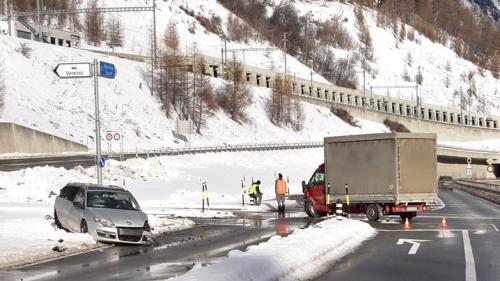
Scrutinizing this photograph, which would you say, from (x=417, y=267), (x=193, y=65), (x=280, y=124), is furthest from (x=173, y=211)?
(x=280, y=124)

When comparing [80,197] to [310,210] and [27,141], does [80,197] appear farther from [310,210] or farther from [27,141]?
[27,141]

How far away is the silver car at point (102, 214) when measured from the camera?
20.4 meters

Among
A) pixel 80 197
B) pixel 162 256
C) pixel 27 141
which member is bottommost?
pixel 162 256

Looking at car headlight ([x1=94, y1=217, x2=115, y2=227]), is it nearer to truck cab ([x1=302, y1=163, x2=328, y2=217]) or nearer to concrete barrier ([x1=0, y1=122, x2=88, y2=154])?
truck cab ([x1=302, y1=163, x2=328, y2=217])

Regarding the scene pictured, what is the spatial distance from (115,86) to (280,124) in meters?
32.3

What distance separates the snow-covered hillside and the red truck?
136 feet

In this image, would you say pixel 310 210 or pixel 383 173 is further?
pixel 310 210

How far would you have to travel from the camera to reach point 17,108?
6712 centimetres

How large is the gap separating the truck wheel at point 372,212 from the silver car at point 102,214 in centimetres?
971

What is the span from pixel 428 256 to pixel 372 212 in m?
11.5

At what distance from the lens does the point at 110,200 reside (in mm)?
22406

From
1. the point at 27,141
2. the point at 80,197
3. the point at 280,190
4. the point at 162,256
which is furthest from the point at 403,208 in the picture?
the point at 27,141

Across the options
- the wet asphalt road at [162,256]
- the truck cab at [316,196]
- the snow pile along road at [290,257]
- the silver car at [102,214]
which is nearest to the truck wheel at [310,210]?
the truck cab at [316,196]

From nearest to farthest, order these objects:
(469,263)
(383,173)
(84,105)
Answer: (469,263) < (383,173) < (84,105)
